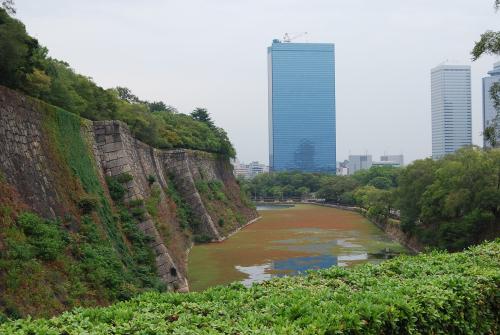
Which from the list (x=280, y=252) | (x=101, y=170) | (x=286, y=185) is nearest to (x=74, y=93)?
(x=101, y=170)

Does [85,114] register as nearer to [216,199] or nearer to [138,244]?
[138,244]

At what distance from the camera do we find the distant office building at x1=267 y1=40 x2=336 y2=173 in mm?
133000

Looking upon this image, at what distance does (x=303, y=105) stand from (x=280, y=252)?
11011 centimetres

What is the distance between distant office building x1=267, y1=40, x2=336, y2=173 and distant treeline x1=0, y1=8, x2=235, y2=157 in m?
86.5

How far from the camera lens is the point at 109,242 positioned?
47.2 feet

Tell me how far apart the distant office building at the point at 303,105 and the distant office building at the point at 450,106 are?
28854 millimetres

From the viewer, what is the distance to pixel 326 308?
187 inches

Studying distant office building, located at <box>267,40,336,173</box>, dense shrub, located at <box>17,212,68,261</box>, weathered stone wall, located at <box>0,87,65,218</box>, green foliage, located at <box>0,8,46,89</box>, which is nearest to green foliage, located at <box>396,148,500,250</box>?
weathered stone wall, located at <box>0,87,65,218</box>

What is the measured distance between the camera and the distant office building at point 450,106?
110 metres

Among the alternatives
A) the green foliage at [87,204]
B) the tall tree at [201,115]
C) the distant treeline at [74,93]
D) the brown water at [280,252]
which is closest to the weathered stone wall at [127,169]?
the brown water at [280,252]

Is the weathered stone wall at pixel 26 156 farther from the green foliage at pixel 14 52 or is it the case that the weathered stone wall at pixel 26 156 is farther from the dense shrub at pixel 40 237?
the green foliage at pixel 14 52

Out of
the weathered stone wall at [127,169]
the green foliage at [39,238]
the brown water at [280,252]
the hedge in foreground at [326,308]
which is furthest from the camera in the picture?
the brown water at [280,252]

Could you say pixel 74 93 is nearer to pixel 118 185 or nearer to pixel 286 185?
pixel 118 185

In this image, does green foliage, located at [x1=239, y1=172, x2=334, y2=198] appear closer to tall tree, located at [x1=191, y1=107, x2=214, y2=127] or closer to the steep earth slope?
tall tree, located at [x1=191, y1=107, x2=214, y2=127]
